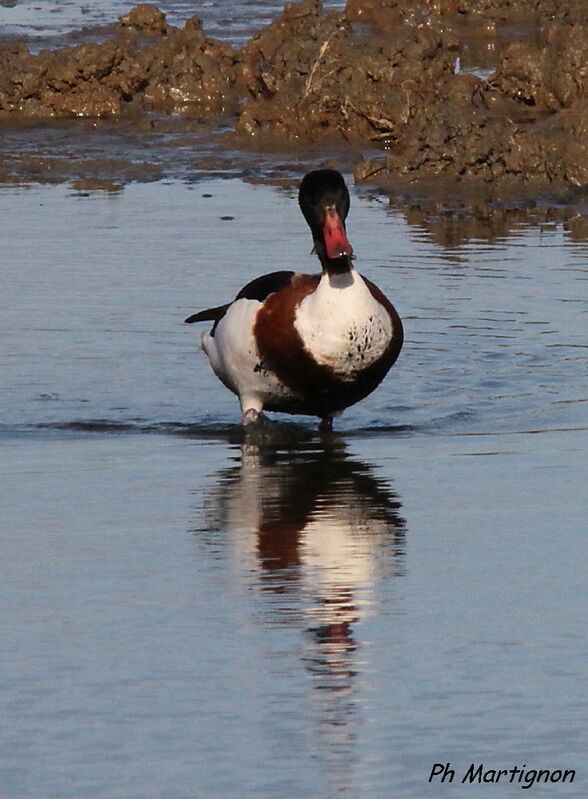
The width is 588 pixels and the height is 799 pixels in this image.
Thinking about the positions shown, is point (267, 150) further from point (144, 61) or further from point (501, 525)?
point (501, 525)

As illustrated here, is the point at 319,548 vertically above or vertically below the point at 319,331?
below

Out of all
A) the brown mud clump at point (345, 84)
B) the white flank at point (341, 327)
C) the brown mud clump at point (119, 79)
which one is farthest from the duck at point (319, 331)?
the brown mud clump at point (119, 79)

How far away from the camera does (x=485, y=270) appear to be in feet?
40.5

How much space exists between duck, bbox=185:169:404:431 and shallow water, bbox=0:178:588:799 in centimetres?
28

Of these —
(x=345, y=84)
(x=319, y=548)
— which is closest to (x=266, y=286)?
(x=319, y=548)

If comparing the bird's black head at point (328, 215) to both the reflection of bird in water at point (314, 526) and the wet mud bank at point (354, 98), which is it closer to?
the reflection of bird in water at point (314, 526)

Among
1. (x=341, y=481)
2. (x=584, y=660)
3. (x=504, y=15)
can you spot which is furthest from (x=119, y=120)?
(x=584, y=660)

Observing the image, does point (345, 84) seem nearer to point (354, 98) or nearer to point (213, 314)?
point (354, 98)

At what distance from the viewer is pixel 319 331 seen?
8195 mm

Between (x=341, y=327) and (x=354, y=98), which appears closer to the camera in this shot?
(x=341, y=327)

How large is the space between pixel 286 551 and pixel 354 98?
12.0 meters

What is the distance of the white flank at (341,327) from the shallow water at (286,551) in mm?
413

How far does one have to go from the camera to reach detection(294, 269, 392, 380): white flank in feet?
26.9

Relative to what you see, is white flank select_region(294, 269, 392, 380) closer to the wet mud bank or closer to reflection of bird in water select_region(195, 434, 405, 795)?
reflection of bird in water select_region(195, 434, 405, 795)
